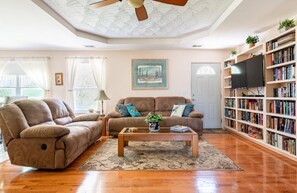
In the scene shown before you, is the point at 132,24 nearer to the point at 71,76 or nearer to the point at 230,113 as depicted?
the point at 71,76

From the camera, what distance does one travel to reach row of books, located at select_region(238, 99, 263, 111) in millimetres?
3942

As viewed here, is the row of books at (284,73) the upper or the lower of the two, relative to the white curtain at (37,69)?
lower

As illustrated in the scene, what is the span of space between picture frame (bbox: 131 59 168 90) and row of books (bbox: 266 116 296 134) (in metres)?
2.89

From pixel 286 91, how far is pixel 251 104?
1.09m

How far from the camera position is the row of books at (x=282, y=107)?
3.04 m

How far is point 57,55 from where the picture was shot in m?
5.59

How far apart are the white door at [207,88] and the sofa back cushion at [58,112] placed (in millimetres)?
3525

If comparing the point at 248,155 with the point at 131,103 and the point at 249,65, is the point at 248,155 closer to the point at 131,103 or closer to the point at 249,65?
the point at 249,65

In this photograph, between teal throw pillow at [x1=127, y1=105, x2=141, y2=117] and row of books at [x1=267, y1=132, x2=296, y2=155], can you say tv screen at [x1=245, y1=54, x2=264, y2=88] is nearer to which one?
row of books at [x1=267, y1=132, x2=296, y2=155]

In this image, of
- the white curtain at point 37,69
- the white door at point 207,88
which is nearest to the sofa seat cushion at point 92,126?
the white curtain at point 37,69

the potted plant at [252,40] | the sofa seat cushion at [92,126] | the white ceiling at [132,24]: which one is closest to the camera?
the white ceiling at [132,24]

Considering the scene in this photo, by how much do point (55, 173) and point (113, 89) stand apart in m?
3.29

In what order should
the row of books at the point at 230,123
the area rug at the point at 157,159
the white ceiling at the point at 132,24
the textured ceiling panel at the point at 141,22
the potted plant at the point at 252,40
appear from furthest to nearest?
1. the row of books at the point at 230,123
2. the potted plant at the point at 252,40
3. the textured ceiling panel at the point at 141,22
4. the white ceiling at the point at 132,24
5. the area rug at the point at 157,159

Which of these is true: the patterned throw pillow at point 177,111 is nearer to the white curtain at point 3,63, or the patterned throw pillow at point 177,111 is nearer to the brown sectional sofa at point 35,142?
the brown sectional sofa at point 35,142
